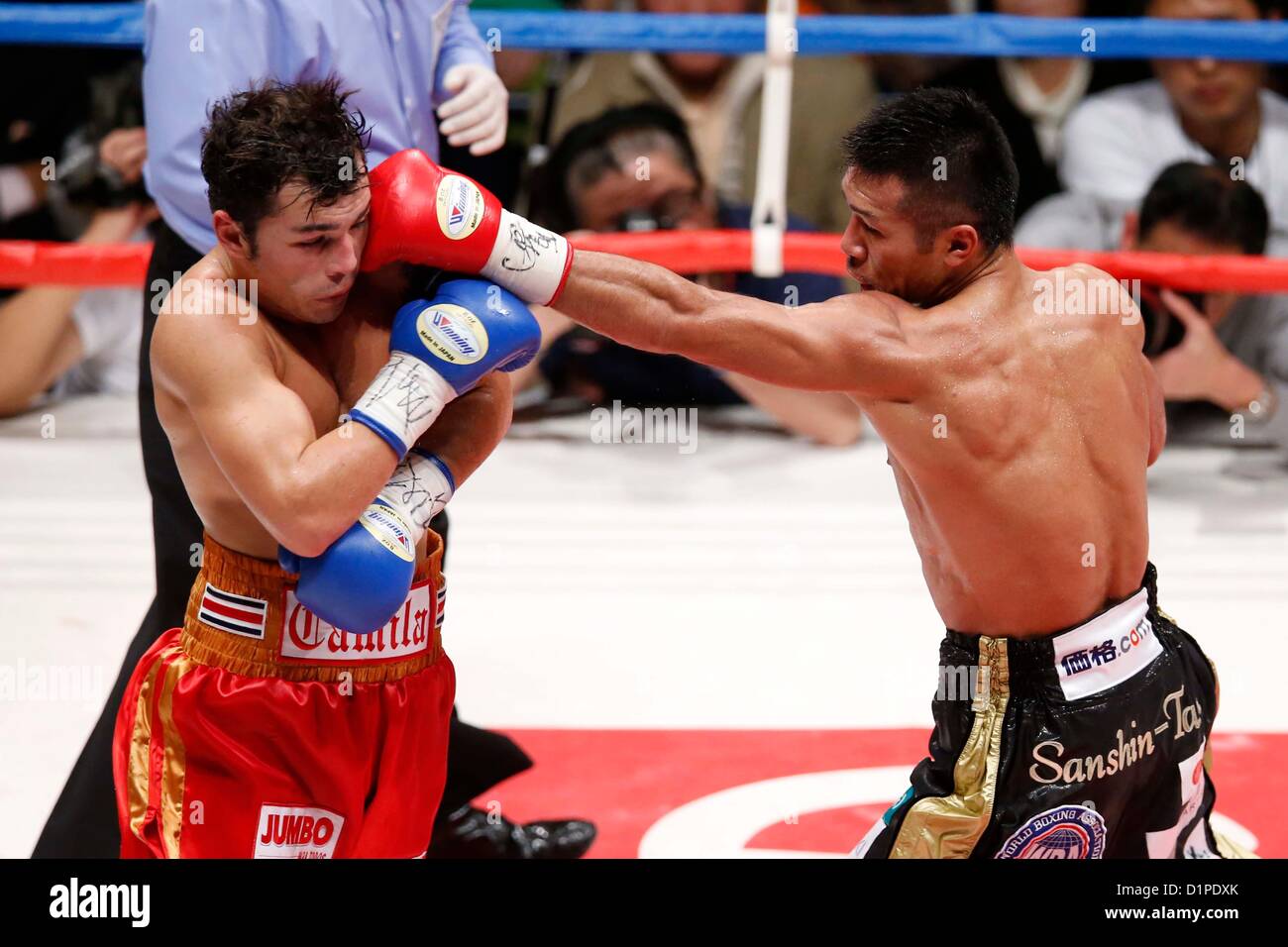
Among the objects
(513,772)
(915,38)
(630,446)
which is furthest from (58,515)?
(915,38)

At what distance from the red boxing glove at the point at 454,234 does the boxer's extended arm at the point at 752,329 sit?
0.05 meters

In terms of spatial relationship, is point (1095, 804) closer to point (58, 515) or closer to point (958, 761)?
point (958, 761)

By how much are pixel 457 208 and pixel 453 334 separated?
6.1 inches

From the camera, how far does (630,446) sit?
4328 millimetres

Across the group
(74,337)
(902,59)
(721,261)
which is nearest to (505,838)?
(721,261)

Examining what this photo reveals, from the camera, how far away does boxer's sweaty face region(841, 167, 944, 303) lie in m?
1.90

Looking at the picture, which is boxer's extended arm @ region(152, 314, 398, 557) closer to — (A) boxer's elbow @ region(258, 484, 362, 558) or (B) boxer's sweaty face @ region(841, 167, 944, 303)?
(A) boxer's elbow @ region(258, 484, 362, 558)

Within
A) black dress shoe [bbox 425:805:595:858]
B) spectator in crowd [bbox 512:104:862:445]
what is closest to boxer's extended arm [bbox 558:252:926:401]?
black dress shoe [bbox 425:805:595:858]

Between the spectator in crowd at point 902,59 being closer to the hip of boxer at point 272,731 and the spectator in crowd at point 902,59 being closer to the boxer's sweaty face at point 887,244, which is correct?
the boxer's sweaty face at point 887,244

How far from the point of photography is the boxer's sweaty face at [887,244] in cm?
190

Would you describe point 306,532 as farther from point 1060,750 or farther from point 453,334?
point 1060,750

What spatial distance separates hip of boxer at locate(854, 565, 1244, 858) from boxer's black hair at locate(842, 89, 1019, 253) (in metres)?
0.51

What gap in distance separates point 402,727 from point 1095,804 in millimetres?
828

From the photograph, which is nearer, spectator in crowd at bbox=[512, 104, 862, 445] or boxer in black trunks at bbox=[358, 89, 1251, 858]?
boxer in black trunks at bbox=[358, 89, 1251, 858]
